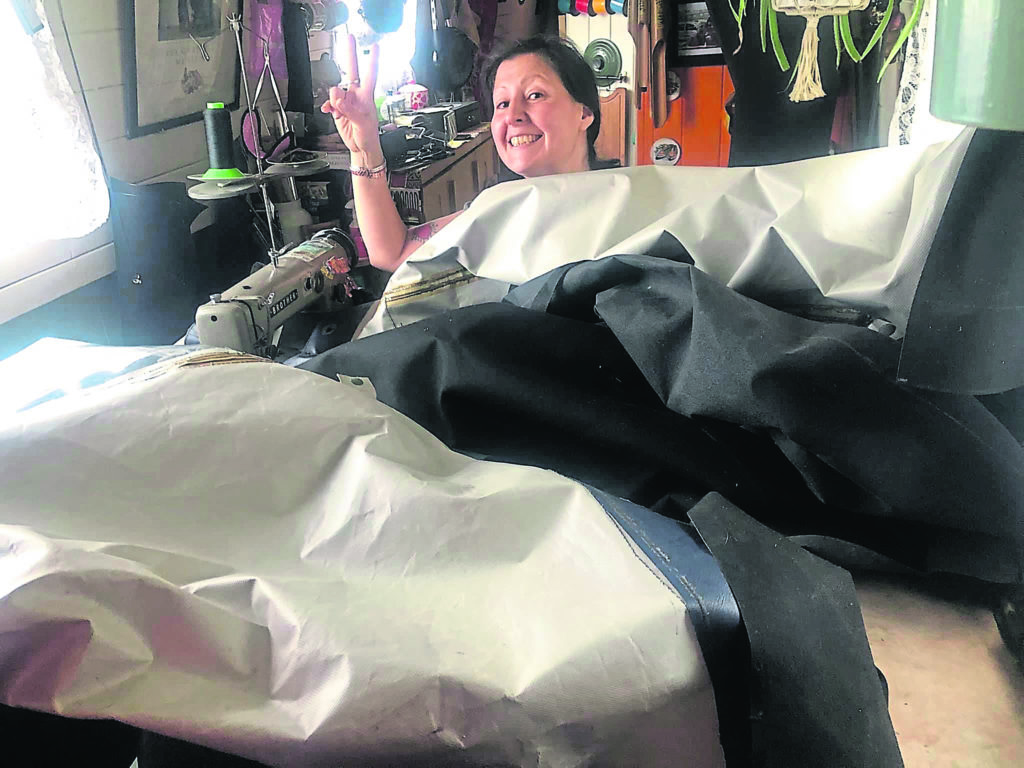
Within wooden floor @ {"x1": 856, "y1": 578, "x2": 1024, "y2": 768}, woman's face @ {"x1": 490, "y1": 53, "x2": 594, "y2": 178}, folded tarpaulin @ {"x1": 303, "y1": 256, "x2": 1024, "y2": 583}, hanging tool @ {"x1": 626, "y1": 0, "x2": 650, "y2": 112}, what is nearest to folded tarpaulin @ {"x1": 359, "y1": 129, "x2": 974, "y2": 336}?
folded tarpaulin @ {"x1": 303, "y1": 256, "x2": 1024, "y2": 583}

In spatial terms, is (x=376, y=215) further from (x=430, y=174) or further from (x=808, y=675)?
(x=808, y=675)

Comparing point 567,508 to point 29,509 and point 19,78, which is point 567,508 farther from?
point 19,78

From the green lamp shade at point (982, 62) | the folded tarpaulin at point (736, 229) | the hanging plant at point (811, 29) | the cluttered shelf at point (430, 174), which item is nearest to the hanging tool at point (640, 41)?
the hanging plant at point (811, 29)

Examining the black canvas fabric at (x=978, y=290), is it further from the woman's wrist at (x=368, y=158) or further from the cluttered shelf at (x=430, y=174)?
the cluttered shelf at (x=430, y=174)

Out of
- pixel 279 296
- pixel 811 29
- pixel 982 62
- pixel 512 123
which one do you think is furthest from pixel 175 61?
pixel 982 62

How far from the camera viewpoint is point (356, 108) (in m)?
1.35

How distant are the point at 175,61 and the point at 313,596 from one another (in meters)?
1.62

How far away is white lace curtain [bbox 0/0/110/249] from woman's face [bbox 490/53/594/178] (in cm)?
71

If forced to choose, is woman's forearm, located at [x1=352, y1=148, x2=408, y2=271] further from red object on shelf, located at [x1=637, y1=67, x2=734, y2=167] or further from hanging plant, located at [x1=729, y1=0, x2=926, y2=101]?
red object on shelf, located at [x1=637, y1=67, x2=734, y2=167]

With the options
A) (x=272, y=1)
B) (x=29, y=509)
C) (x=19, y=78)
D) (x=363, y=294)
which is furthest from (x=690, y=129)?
(x=29, y=509)

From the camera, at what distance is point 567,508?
46 centimetres

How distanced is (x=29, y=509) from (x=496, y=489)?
249mm

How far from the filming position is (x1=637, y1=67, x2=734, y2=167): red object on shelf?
9.31ft

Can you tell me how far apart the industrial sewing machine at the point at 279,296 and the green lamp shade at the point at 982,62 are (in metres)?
0.80
